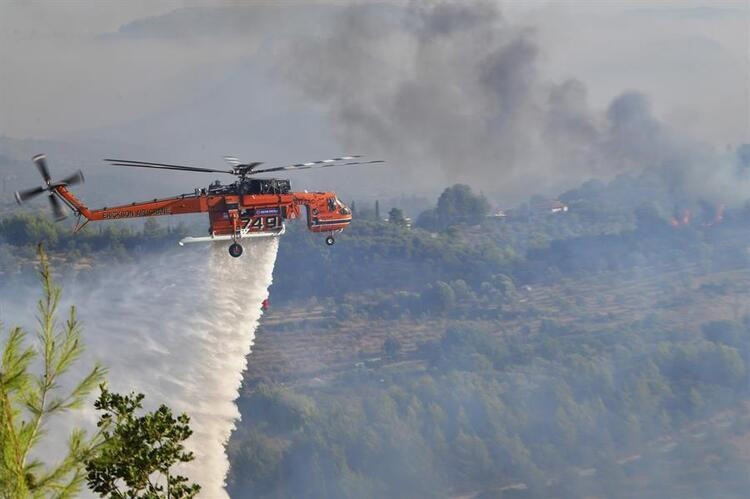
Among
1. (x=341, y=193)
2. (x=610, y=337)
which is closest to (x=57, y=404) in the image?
(x=610, y=337)

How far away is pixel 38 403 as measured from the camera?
1970cm

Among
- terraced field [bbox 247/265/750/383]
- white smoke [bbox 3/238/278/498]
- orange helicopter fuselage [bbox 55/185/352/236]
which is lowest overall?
terraced field [bbox 247/265/750/383]

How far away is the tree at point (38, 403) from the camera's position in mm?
18844

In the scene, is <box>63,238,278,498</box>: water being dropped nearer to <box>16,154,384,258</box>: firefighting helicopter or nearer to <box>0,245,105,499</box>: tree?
<box>16,154,384,258</box>: firefighting helicopter

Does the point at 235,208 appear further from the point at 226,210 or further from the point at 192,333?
the point at 192,333

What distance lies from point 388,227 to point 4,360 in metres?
180

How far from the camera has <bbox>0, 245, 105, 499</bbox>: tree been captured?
→ 1884 centimetres

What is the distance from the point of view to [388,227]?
652 feet

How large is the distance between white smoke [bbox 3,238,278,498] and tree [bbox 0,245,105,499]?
74.0 ft

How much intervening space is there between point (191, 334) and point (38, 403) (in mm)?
28843

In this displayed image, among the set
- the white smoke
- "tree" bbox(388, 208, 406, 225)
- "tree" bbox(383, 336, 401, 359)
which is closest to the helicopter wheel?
the white smoke

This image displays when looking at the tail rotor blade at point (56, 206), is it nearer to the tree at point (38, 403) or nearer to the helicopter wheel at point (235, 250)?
the helicopter wheel at point (235, 250)

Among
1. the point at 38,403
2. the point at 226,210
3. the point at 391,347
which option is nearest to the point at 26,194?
the point at 226,210

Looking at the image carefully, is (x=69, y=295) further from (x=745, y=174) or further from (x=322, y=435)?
(x=745, y=174)
